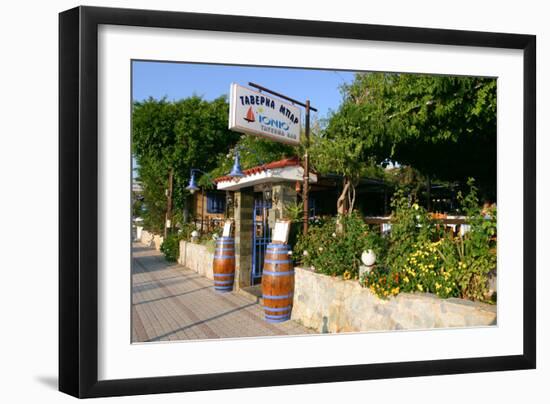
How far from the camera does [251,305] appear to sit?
6590 millimetres

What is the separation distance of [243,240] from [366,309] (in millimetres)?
3571

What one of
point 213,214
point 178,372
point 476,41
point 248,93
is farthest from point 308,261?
point 213,214

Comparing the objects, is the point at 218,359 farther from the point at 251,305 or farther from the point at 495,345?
the point at 251,305

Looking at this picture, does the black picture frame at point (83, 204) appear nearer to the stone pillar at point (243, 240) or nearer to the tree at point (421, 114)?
the tree at point (421, 114)

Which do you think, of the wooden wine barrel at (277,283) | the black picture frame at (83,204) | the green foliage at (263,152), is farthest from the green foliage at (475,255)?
the green foliage at (263,152)

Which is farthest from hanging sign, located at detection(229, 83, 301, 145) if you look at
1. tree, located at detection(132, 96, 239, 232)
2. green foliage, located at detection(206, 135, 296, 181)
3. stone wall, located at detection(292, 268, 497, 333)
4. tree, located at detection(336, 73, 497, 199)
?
tree, located at detection(132, 96, 239, 232)

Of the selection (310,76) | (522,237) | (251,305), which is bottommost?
(251,305)

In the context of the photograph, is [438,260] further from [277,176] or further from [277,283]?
[277,176]

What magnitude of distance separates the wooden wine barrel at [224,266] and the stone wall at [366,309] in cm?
228

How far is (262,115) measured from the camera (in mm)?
5305

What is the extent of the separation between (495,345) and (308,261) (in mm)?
2586

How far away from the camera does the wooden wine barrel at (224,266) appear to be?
7.65m

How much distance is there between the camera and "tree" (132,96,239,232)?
1520cm

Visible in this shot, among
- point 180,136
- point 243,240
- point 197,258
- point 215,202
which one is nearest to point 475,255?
point 243,240
